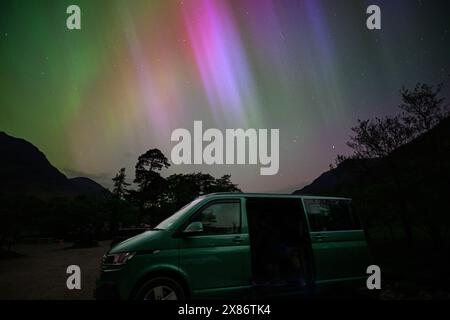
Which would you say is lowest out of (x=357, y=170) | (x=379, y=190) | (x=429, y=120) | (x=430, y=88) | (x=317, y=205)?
(x=317, y=205)

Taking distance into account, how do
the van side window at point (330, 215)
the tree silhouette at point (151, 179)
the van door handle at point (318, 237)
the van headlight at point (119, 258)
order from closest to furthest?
the van headlight at point (119, 258) < the van door handle at point (318, 237) < the van side window at point (330, 215) < the tree silhouette at point (151, 179)

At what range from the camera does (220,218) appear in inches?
262

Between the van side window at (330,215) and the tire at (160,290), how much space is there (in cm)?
309

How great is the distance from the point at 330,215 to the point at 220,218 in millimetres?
2687

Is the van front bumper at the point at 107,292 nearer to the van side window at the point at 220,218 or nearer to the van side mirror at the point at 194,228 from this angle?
the van side mirror at the point at 194,228

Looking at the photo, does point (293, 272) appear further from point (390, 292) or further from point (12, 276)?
point (12, 276)

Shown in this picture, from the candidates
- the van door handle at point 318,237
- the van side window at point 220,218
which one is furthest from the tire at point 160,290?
the van door handle at point 318,237

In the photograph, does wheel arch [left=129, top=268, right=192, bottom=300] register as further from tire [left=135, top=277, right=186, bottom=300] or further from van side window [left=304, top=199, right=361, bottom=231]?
van side window [left=304, top=199, right=361, bottom=231]

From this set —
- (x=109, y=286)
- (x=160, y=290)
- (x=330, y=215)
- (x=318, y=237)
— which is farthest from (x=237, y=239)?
(x=330, y=215)

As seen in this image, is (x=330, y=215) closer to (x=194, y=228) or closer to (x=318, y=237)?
(x=318, y=237)

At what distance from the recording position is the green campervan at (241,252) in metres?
5.91
